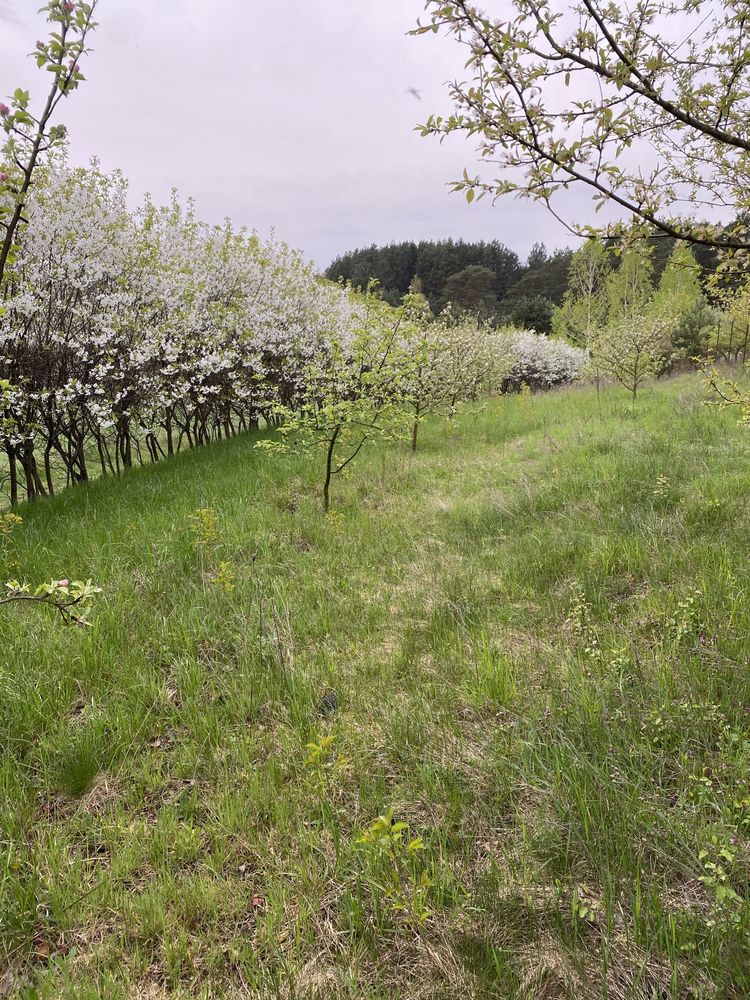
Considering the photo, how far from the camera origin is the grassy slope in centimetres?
161

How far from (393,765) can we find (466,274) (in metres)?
56.6

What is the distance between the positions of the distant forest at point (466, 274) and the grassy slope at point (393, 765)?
143 feet

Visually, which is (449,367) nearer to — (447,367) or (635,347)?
(447,367)

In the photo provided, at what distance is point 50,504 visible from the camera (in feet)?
22.7

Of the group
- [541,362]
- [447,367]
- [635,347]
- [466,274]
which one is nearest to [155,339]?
[447,367]

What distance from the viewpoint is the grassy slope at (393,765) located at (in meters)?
1.61

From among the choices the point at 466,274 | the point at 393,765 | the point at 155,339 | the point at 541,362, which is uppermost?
the point at 466,274

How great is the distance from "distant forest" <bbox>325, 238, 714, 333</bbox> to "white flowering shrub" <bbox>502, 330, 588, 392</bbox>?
523 inches

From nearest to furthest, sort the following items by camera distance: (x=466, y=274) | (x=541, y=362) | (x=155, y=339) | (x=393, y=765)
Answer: (x=393, y=765) → (x=155, y=339) → (x=541, y=362) → (x=466, y=274)

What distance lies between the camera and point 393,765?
2.39m

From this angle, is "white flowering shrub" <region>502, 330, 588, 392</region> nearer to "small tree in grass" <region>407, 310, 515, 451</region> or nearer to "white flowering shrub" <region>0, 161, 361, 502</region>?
"small tree in grass" <region>407, 310, 515, 451</region>

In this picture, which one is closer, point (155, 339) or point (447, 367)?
point (155, 339)

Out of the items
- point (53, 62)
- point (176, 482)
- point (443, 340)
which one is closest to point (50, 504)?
point (176, 482)

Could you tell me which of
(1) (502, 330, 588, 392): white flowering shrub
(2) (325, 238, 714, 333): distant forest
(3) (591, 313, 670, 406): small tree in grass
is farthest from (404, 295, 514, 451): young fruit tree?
(2) (325, 238, 714, 333): distant forest
